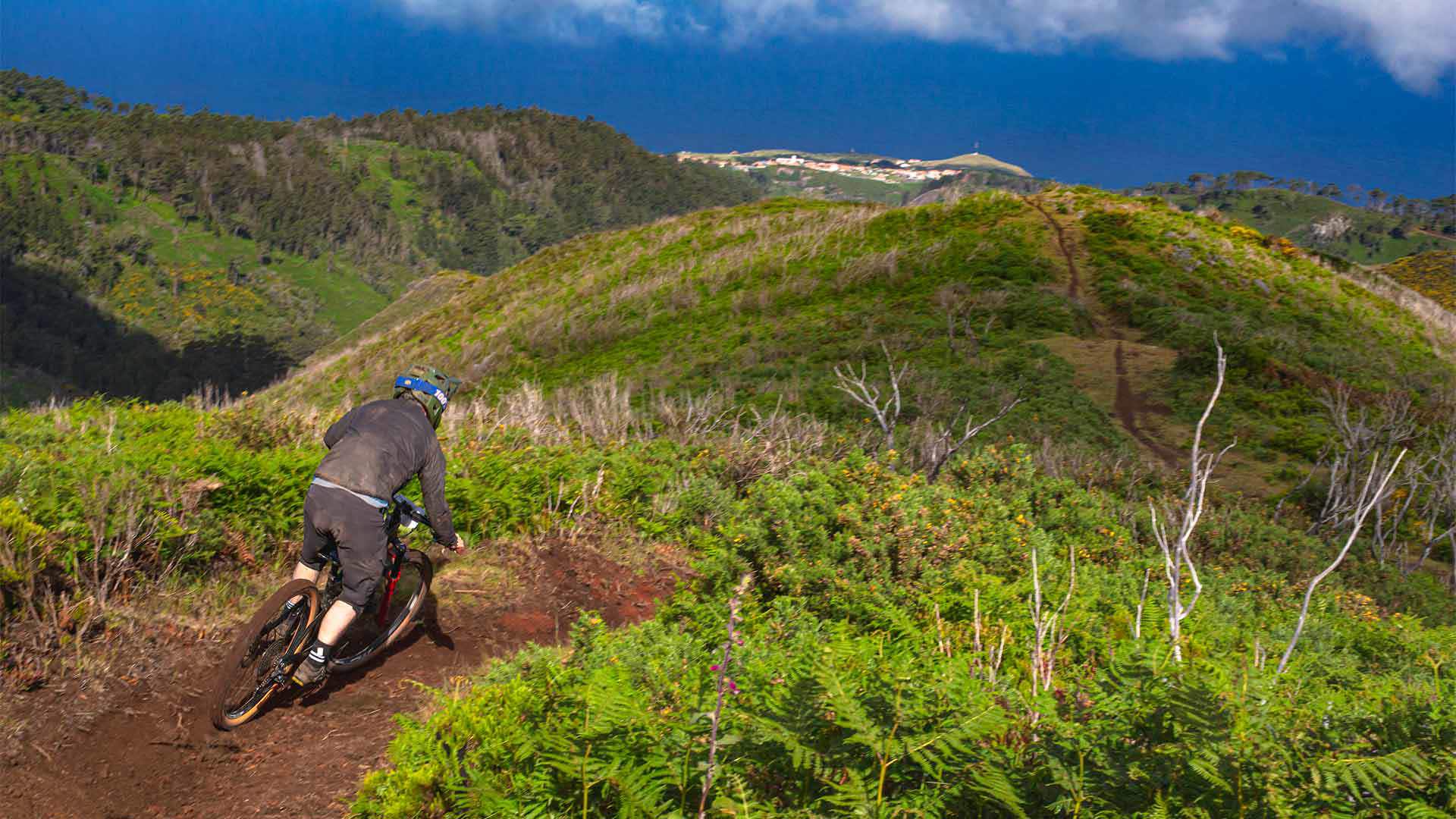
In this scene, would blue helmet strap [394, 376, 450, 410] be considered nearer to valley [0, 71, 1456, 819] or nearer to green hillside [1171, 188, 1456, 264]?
valley [0, 71, 1456, 819]

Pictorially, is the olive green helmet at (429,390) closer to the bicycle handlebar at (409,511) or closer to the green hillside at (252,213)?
the bicycle handlebar at (409,511)

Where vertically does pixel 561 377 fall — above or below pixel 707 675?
below

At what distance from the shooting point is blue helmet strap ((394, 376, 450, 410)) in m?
4.01

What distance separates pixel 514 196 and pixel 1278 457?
174 meters

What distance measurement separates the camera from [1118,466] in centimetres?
1130

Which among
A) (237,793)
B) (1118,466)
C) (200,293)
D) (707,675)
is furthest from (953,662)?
(200,293)

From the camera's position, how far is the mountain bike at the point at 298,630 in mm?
3457

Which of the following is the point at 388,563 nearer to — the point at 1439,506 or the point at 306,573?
the point at 306,573

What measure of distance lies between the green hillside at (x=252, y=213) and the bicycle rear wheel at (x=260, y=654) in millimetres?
76363

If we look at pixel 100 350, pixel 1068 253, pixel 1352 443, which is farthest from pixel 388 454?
pixel 100 350

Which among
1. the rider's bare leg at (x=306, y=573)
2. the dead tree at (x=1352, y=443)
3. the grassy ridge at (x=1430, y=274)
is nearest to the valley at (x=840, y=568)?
the dead tree at (x=1352, y=443)

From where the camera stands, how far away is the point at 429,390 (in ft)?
13.3

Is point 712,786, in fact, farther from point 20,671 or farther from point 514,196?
point 514,196

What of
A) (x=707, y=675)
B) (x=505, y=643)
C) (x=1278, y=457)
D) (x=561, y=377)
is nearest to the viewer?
(x=707, y=675)
